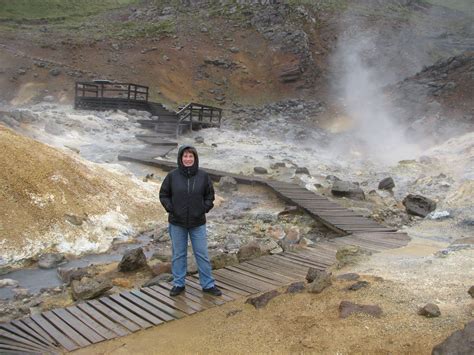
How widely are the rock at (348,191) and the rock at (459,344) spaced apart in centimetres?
777

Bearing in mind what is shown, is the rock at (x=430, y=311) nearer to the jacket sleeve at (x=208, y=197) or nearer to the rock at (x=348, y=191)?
the jacket sleeve at (x=208, y=197)

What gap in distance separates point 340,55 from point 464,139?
17.5 meters

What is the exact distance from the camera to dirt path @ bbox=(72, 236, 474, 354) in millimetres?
3895

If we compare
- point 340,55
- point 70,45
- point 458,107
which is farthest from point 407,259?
point 340,55

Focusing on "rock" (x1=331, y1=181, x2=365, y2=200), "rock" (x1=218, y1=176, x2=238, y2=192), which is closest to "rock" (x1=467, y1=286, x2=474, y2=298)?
"rock" (x1=331, y1=181, x2=365, y2=200)

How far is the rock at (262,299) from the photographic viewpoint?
4891 millimetres

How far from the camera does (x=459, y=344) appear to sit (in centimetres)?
330

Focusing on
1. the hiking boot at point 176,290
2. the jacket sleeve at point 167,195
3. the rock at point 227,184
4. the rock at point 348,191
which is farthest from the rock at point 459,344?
the rock at point 227,184

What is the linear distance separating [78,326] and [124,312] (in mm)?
449

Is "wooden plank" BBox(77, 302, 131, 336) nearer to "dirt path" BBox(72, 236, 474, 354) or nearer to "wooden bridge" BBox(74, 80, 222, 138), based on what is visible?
"dirt path" BBox(72, 236, 474, 354)

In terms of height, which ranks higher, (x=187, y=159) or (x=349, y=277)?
(x=187, y=159)

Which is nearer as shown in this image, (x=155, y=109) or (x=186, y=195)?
(x=186, y=195)

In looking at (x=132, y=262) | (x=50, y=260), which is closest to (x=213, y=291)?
(x=132, y=262)

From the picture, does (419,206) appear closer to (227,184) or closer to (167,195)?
(227,184)
